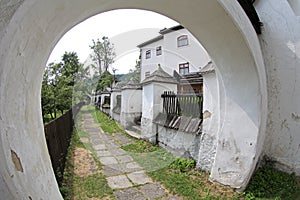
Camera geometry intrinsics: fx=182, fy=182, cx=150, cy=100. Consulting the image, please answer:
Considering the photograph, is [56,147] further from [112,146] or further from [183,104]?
[183,104]

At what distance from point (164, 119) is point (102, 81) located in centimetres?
1468

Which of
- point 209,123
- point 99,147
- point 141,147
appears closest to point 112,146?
point 99,147

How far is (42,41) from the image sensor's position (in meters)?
1.48

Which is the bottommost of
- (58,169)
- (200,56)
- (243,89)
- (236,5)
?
(58,169)

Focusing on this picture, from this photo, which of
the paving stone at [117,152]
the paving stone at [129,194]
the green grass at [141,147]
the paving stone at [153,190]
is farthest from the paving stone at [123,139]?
the paving stone at [129,194]

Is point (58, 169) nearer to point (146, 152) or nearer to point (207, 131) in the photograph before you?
point (146, 152)

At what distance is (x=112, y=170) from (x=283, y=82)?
164 inches

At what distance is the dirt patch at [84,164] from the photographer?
13.2 ft

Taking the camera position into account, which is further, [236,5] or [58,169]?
[58,169]

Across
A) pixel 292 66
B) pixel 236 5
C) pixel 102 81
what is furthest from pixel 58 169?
pixel 102 81

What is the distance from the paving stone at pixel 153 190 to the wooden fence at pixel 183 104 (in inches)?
74.5

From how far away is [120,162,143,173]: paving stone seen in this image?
435 centimetres

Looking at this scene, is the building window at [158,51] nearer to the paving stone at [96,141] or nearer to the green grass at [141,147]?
the paving stone at [96,141]

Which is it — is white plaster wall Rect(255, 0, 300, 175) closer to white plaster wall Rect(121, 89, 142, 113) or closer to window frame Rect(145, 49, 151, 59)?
white plaster wall Rect(121, 89, 142, 113)
